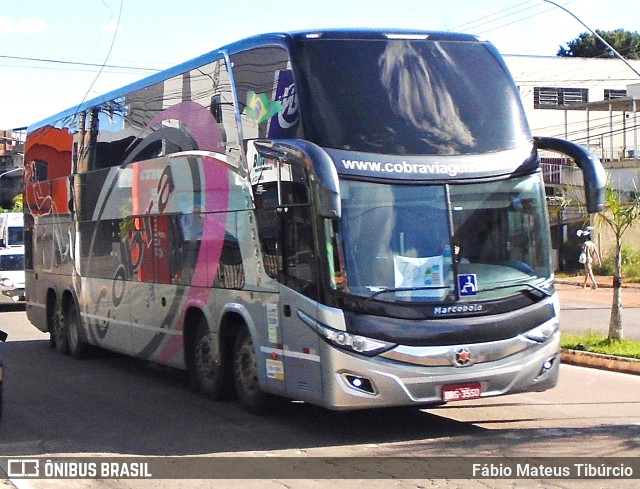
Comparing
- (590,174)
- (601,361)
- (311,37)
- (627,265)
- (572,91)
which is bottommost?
(627,265)

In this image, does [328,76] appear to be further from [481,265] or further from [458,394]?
[458,394]

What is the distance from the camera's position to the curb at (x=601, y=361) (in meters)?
15.3

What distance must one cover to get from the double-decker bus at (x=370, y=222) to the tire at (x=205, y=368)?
7 centimetres

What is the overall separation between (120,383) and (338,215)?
7155mm

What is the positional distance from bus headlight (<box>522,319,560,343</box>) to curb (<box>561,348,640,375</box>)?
16.3ft

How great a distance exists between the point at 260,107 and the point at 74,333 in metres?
8.65

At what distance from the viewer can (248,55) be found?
11.9m

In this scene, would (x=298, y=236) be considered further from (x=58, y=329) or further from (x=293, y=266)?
(x=58, y=329)

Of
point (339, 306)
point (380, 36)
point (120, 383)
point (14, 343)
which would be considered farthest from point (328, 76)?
point (14, 343)

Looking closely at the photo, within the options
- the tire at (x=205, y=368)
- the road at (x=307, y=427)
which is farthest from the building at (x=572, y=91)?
the tire at (x=205, y=368)

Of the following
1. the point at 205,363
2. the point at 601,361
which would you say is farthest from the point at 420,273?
the point at 601,361

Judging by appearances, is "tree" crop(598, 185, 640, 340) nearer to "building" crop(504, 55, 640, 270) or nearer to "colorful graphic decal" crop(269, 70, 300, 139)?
"colorful graphic decal" crop(269, 70, 300, 139)

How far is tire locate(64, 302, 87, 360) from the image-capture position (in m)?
18.2

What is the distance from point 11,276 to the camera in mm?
30516
